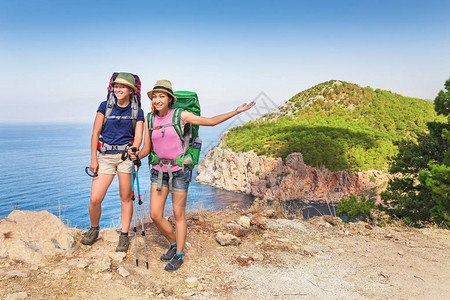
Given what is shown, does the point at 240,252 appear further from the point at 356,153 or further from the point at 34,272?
the point at 356,153

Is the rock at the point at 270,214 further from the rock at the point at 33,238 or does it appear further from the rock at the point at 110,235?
the rock at the point at 33,238

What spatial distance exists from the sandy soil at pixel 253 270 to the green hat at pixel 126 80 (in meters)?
2.11

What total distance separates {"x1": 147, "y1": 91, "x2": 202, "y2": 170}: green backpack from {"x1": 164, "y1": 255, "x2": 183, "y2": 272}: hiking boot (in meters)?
1.20

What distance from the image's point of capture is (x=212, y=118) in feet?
12.0

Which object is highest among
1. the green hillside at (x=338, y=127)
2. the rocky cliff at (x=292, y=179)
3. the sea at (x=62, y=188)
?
the green hillside at (x=338, y=127)

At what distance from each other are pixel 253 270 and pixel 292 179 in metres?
54.8

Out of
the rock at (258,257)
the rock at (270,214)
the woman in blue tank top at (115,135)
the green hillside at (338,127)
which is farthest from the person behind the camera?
the green hillside at (338,127)

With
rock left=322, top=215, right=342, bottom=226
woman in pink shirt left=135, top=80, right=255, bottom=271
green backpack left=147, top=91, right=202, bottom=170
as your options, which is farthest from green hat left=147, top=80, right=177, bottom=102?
rock left=322, top=215, right=342, bottom=226

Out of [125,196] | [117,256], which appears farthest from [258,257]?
[125,196]

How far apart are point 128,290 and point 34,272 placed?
1.09m

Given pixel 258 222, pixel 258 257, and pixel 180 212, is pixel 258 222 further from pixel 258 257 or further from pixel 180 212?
pixel 180 212

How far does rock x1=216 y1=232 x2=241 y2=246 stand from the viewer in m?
5.20

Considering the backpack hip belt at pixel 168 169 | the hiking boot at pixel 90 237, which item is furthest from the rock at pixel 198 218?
the backpack hip belt at pixel 168 169

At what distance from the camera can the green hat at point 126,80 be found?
3.94 metres
